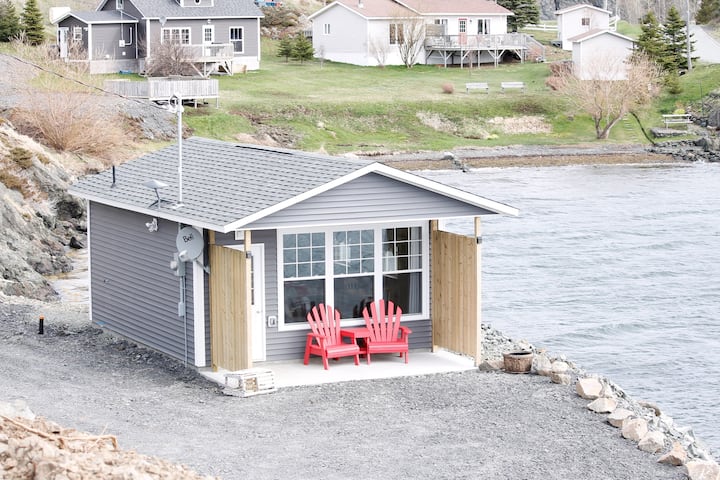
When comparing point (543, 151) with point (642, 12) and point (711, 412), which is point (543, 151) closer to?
point (711, 412)

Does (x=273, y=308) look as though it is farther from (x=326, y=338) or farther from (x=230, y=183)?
(x=230, y=183)

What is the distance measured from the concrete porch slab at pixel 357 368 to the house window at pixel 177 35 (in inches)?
1827

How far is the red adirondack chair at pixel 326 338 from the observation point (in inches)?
739

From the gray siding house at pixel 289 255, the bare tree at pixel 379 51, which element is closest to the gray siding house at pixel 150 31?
the bare tree at pixel 379 51

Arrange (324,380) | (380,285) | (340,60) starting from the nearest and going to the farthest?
(324,380)
(380,285)
(340,60)

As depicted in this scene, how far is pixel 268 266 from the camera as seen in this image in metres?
18.9

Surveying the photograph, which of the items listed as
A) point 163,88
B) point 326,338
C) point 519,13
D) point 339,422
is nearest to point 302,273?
point 326,338

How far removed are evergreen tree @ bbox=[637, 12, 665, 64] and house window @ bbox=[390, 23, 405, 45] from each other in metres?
12.9

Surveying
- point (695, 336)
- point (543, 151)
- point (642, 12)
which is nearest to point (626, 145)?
point (543, 151)

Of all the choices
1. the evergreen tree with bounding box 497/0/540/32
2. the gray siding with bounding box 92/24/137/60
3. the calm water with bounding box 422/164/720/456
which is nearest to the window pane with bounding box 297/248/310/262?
the calm water with bounding box 422/164/720/456

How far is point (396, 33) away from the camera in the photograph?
73.1 metres

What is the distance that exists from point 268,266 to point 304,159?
2.00 m

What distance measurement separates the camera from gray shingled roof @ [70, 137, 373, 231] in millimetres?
18453

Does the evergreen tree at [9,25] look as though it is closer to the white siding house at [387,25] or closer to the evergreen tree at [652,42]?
the white siding house at [387,25]
